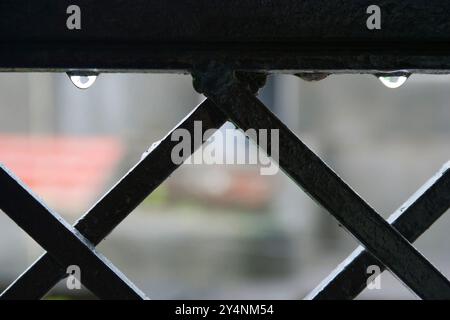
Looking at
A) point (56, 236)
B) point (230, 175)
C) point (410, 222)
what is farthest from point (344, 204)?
point (230, 175)

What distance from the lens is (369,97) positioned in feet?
19.0

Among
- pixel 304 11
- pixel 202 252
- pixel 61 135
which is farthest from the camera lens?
pixel 202 252

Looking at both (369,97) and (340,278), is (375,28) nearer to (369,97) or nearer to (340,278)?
(340,278)

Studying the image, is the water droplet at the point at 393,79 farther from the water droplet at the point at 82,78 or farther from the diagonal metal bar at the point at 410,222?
the water droplet at the point at 82,78

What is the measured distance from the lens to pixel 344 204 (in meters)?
0.72

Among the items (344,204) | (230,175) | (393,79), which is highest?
(230,175)

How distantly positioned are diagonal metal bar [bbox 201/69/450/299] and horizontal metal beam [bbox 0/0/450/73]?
0.18ft

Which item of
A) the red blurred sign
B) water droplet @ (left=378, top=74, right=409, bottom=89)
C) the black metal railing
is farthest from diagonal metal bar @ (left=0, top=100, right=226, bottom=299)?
the red blurred sign

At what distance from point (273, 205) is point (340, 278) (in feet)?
16.3

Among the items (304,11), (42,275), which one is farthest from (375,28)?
Answer: (42,275)

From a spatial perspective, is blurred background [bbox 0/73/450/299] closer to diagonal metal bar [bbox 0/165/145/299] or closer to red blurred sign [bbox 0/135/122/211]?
red blurred sign [bbox 0/135/122/211]

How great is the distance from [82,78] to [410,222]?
16.3 inches

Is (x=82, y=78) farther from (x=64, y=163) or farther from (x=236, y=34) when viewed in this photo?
(x=64, y=163)

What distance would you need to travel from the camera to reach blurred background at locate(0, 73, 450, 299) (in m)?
5.70
